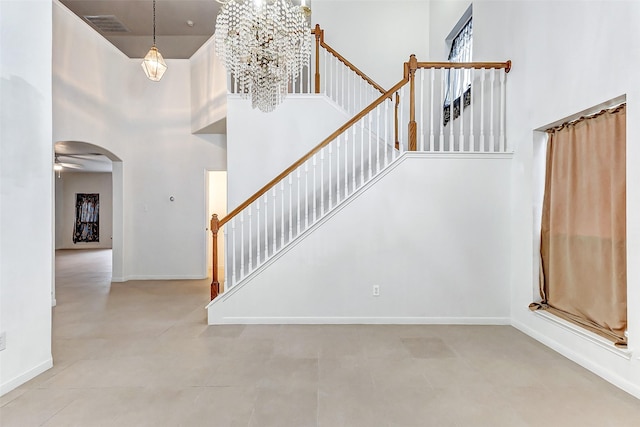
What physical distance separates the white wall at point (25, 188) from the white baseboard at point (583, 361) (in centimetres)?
456

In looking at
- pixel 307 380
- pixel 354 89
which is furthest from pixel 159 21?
pixel 307 380

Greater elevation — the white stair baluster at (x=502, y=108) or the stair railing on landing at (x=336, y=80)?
the stair railing on landing at (x=336, y=80)

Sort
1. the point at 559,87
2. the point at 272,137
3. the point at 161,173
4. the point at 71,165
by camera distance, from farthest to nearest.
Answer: the point at 71,165 → the point at 161,173 → the point at 272,137 → the point at 559,87

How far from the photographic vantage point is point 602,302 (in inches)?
107

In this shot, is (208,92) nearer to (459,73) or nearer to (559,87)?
(459,73)

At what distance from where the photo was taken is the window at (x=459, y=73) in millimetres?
5031

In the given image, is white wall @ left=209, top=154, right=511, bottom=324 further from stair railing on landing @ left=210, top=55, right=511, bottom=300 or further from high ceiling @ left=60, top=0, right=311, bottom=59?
high ceiling @ left=60, top=0, right=311, bottom=59

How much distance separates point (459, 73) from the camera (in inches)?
205

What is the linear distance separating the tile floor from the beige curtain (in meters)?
0.53

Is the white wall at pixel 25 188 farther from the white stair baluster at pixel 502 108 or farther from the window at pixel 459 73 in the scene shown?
the window at pixel 459 73

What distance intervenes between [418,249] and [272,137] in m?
2.77

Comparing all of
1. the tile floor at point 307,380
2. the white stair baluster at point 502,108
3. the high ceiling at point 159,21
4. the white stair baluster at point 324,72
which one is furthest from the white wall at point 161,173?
the white stair baluster at point 502,108

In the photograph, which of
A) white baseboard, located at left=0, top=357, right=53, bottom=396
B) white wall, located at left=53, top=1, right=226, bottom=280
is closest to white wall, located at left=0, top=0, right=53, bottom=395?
white baseboard, located at left=0, top=357, right=53, bottom=396

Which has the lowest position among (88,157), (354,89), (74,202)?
(74,202)
